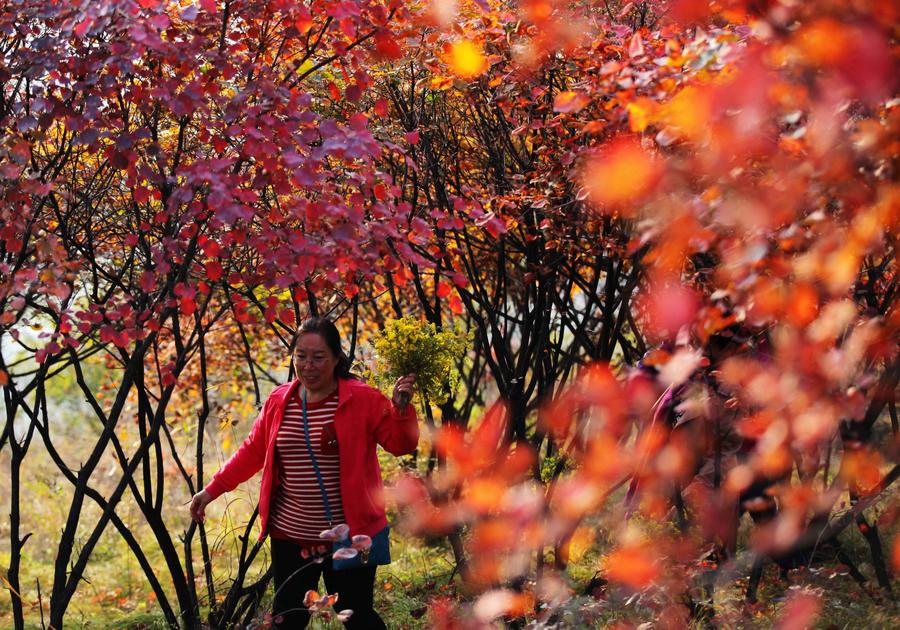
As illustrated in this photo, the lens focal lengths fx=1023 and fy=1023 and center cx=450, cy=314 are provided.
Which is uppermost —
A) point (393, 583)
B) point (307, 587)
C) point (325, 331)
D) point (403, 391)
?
point (325, 331)

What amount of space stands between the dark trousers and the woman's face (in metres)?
0.67

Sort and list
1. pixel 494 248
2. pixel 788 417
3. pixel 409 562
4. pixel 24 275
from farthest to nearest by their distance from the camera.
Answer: pixel 409 562
pixel 494 248
pixel 24 275
pixel 788 417

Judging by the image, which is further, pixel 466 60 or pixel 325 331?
pixel 466 60

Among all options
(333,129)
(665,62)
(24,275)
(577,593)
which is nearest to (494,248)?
(577,593)

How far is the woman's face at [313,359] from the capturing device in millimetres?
3914

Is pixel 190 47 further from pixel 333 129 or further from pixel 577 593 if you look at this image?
pixel 577 593

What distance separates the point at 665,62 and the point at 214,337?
21.8 ft

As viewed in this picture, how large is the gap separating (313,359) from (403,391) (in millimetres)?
368

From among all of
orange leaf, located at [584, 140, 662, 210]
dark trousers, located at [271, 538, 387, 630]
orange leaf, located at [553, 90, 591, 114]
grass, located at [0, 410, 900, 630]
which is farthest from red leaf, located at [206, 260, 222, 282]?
orange leaf, located at [584, 140, 662, 210]

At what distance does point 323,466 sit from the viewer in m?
3.98

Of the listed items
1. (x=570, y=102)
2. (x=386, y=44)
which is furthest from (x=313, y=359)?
(x=570, y=102)

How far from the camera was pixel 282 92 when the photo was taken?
A: 334 centimetres

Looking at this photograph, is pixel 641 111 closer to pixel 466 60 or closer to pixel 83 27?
pixel 83 27

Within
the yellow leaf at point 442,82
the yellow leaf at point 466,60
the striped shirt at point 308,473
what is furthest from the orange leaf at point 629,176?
the yellow leaf at point 442,82
